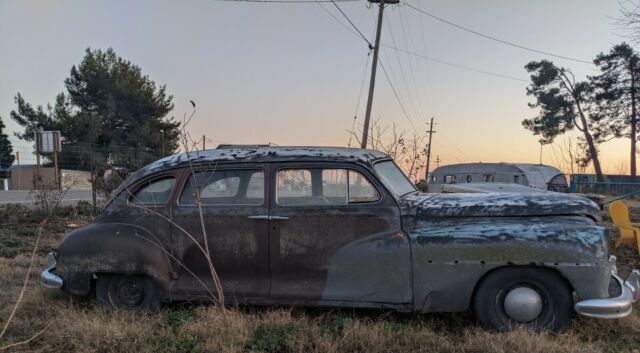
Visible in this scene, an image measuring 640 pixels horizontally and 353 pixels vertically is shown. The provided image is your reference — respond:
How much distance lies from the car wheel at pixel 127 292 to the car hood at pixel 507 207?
248 centimetres

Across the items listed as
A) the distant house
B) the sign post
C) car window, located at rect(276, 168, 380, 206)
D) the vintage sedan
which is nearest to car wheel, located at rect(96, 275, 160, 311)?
the vintage sedan

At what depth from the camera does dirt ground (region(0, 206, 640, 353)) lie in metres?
3.53

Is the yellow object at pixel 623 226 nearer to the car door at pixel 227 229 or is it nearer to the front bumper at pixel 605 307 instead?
the front bumper at pixel 605 307

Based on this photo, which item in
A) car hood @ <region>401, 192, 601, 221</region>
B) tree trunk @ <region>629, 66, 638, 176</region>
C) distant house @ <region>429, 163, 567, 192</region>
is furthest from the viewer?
tree trunk @ <region>629, 66, 638, 176</region>

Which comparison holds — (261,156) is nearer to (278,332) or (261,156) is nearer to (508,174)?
(278,332)

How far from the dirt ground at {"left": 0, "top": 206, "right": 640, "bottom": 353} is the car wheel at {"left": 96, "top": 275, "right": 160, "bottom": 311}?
0.15 m

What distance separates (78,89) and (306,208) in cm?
4010

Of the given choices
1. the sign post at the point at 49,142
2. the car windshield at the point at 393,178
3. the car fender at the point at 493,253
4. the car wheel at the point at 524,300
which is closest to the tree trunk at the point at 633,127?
the car windshield at the point at 393,178

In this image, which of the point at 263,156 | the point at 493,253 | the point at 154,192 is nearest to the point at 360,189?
the point at 263,156

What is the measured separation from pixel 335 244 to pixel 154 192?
183 cm

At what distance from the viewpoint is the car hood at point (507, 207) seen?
157 inches

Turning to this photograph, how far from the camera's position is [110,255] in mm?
4383

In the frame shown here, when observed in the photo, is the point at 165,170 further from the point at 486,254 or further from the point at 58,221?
the point at 58,221

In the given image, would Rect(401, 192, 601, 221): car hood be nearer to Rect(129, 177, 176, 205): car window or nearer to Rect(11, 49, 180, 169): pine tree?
Rect(129, 177, 176, 205): car window
